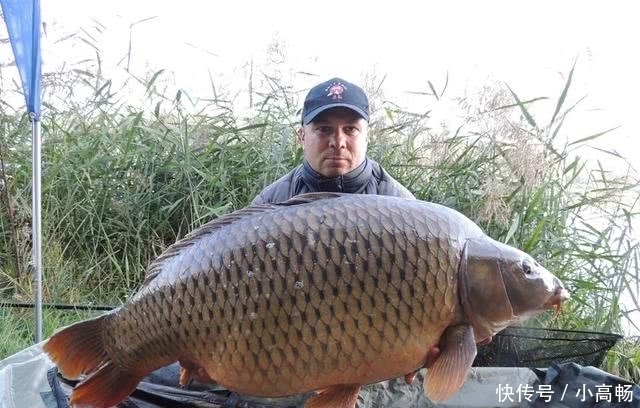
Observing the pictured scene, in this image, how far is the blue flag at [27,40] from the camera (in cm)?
204

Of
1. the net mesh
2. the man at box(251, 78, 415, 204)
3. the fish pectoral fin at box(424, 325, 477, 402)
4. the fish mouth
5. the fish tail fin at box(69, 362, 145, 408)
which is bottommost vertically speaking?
the net mesh

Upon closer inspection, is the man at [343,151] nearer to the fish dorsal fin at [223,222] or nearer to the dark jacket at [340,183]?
the dark jacket at [340,183]

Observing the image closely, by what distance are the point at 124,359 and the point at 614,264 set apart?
6.01 feet

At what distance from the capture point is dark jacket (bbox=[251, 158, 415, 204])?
180cm

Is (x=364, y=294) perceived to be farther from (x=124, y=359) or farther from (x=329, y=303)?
(x=124, y=359)

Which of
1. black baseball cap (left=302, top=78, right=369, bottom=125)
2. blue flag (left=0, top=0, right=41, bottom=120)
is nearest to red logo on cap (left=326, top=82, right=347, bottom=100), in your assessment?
black baseball cap (left=302, top=78, right=369, bottom=125)

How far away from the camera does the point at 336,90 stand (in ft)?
5.64

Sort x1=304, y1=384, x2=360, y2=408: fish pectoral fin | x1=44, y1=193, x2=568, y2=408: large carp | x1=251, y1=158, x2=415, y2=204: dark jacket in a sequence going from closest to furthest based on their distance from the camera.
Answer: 1. x1=44, y1=193, x2=568, y2=408: large carp
2. x1=304, y1=384, x2=360, y2=408: fish pectoral fin
3. x1=251, y1=158, x2=415, y2=204: dark jacket

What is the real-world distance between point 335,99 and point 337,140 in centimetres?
11

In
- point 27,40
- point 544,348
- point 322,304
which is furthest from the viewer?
point 27,40

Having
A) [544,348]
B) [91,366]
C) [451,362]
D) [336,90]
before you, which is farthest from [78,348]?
[544,348]

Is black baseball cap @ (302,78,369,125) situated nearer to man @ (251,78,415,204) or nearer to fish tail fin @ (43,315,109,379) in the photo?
man @ (251,78,415,204)

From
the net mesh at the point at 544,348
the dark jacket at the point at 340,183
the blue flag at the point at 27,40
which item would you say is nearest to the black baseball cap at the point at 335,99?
the dark jacket at the point at 340,183

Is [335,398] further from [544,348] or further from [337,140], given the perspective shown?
[544,348]
